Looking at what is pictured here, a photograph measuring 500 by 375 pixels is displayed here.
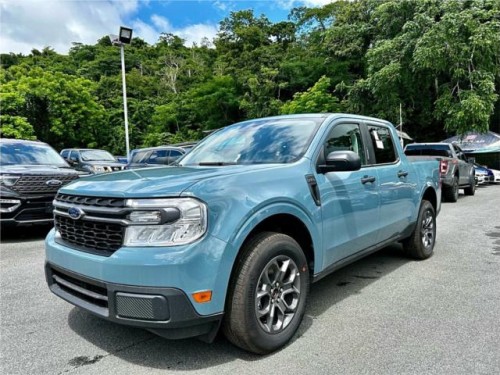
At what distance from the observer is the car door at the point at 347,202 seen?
3.47 m

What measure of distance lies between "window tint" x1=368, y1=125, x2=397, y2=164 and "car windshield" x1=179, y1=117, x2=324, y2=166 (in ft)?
3.22

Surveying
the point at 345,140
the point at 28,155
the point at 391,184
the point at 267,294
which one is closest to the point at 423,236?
the point at 391,184

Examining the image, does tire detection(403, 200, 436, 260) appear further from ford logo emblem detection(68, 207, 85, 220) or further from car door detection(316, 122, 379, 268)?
ford logo emblem detection(68, 207, 85, 220)

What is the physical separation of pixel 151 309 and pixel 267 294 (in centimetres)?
87

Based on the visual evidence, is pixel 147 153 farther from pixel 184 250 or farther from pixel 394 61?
pixel 394 61

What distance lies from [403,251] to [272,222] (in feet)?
10.6

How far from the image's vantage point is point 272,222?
3.10 metres

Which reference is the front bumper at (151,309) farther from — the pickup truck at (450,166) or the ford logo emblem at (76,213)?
the pickup truck at (450,166)

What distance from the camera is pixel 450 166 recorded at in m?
12.2

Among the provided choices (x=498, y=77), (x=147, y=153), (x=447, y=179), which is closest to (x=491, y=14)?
(x=498, y=77)

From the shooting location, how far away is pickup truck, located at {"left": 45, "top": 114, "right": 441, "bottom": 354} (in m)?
2.46

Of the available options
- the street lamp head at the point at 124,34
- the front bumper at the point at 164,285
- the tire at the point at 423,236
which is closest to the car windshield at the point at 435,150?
the tire at the point at 423,236

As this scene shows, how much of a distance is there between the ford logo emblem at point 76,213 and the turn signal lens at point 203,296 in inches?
40.0

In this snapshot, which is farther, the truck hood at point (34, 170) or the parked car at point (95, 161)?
the parked car at point (95, 161)
